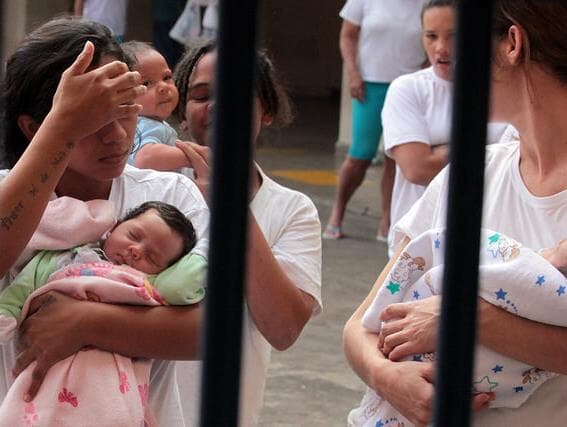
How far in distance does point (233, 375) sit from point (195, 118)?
197 cm

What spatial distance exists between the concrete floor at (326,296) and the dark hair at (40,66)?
3.68 feet

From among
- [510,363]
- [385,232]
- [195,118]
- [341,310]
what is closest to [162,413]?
[510,363]

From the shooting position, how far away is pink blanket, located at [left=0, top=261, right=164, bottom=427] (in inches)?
85.4

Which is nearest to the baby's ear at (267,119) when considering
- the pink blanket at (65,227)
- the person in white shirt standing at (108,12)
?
the pink blanket at (65,227)

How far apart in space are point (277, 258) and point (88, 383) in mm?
667

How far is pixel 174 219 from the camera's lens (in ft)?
7.82

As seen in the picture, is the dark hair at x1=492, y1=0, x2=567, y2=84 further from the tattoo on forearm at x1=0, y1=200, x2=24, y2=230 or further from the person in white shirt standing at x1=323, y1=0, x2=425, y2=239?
the person in white shirt standing at x1=323, y1=0, x2=425, y2=239

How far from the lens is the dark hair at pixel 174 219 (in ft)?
7.81

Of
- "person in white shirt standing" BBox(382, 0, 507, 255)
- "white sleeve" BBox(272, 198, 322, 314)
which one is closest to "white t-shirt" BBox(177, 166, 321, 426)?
"white sleeve" BBox(272, 198, 322, 314)

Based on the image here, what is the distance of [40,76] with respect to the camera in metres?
2.42

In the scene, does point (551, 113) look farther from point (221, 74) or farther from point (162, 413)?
point (221, 74)

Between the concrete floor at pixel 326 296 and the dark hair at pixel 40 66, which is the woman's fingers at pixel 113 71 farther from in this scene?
the concrete floor at pixel 326 296

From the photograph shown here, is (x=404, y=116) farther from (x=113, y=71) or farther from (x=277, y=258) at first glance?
(x=113, y=71)

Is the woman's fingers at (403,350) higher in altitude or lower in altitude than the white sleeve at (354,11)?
higher
